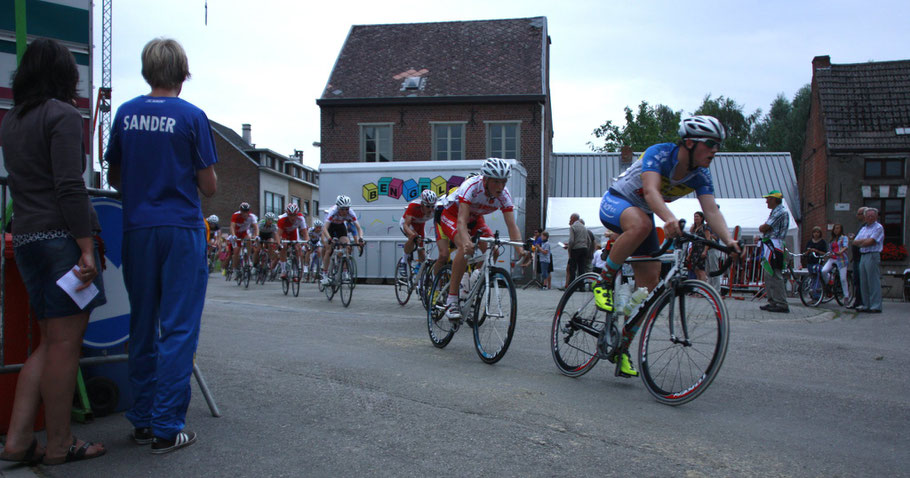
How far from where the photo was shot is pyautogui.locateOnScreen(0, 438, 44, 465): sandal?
3068 mm

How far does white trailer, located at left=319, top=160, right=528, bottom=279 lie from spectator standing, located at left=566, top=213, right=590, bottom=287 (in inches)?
152

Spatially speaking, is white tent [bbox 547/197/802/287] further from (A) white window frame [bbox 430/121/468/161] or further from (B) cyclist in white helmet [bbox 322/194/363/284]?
(B) cyclist in white helmet [bbox 322/194/363/284]

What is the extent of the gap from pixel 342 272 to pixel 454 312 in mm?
6102

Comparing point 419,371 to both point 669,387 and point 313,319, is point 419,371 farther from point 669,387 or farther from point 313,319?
point 313,319

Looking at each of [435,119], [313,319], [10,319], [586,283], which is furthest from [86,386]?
[435,119]

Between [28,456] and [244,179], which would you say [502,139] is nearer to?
[28,456]

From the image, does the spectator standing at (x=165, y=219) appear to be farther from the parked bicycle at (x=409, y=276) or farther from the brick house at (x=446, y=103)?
the brick house at (x=446, y=103)

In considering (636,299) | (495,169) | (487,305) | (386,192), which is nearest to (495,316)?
(487,305)

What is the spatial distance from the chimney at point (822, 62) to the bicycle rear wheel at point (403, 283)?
26592mm

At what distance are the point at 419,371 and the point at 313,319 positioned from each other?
4339 millimetres

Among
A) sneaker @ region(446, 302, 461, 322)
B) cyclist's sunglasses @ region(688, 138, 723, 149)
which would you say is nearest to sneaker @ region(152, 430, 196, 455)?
sneaker @ region(446, 302, 461, 322)

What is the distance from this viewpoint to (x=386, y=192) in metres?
22.0

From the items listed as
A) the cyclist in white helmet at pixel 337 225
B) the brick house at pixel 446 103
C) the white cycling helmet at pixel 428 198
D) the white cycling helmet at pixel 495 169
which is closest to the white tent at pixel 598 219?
the brick house at pixel 446 103

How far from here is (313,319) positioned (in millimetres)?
9391
